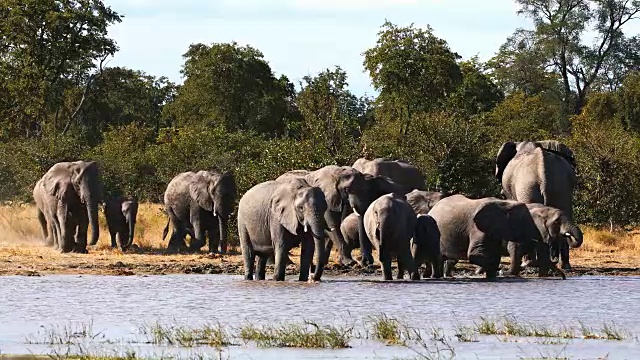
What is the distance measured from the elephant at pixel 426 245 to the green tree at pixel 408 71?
30.5 m

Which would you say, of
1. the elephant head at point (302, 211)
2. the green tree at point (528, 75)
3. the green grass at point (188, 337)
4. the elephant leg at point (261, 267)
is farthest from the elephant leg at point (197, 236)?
the green tree at point (528, 75)

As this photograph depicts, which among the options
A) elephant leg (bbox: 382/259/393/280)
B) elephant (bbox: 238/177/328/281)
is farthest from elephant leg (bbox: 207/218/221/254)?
elephant leg (bbox: 382/259/393/280)

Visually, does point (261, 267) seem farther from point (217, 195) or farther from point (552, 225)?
point (217, 195)

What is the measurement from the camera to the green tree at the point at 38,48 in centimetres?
5594

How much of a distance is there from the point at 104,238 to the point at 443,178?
909 centimetres

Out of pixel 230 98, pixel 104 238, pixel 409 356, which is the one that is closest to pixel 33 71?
pixel 230 98

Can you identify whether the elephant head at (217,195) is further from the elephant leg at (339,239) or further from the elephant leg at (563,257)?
the elephant leg at (563,257)

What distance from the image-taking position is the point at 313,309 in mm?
17516

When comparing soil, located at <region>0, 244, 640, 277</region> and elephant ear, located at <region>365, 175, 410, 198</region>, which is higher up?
elephant ear, located at <region>365, 175, 410, 198</region>

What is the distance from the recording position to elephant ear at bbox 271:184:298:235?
70.1 ft

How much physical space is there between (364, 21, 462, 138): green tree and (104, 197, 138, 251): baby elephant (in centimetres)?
2269

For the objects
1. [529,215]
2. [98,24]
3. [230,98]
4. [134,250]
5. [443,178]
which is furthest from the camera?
[230,98]

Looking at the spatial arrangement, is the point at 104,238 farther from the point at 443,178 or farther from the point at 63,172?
the point at 443,178

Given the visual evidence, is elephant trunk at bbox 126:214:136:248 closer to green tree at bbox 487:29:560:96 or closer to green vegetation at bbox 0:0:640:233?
green vegetation at bbox 0:0:640:233
